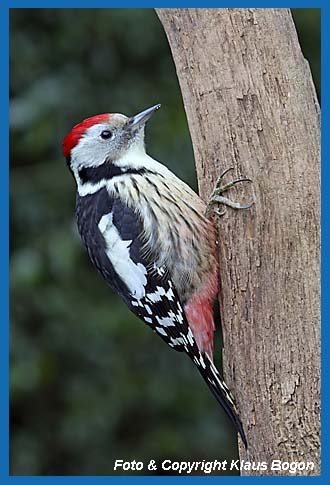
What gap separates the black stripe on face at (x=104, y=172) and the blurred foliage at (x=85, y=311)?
1.08 m

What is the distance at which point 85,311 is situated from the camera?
164 inches

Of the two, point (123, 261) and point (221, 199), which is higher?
point (221, 199)

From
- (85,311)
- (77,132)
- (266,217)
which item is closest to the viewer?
(266,217)

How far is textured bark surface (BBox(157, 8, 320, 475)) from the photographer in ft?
8.38

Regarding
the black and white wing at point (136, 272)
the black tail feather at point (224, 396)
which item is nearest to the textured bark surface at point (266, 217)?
the black tail feather at point (224, 396)

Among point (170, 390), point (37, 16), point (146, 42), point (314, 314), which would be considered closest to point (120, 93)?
point (146, 42)

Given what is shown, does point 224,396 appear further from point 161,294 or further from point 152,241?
point 152,241

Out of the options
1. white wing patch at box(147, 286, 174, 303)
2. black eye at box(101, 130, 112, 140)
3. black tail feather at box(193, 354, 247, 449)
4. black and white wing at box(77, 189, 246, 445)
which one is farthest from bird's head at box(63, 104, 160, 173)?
black tail feather at box(193, 354, 247, 449)

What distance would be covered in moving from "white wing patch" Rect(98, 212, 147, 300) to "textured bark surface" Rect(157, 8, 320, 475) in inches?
10.6

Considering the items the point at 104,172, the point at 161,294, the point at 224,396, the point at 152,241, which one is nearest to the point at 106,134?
the point at 104,172

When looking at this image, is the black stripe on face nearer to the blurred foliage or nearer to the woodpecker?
the woodpecker

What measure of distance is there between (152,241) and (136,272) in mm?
113

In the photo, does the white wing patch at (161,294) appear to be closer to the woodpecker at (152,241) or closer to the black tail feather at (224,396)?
the woodpecker at (152,241)

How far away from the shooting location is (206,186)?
2754 millimetres
